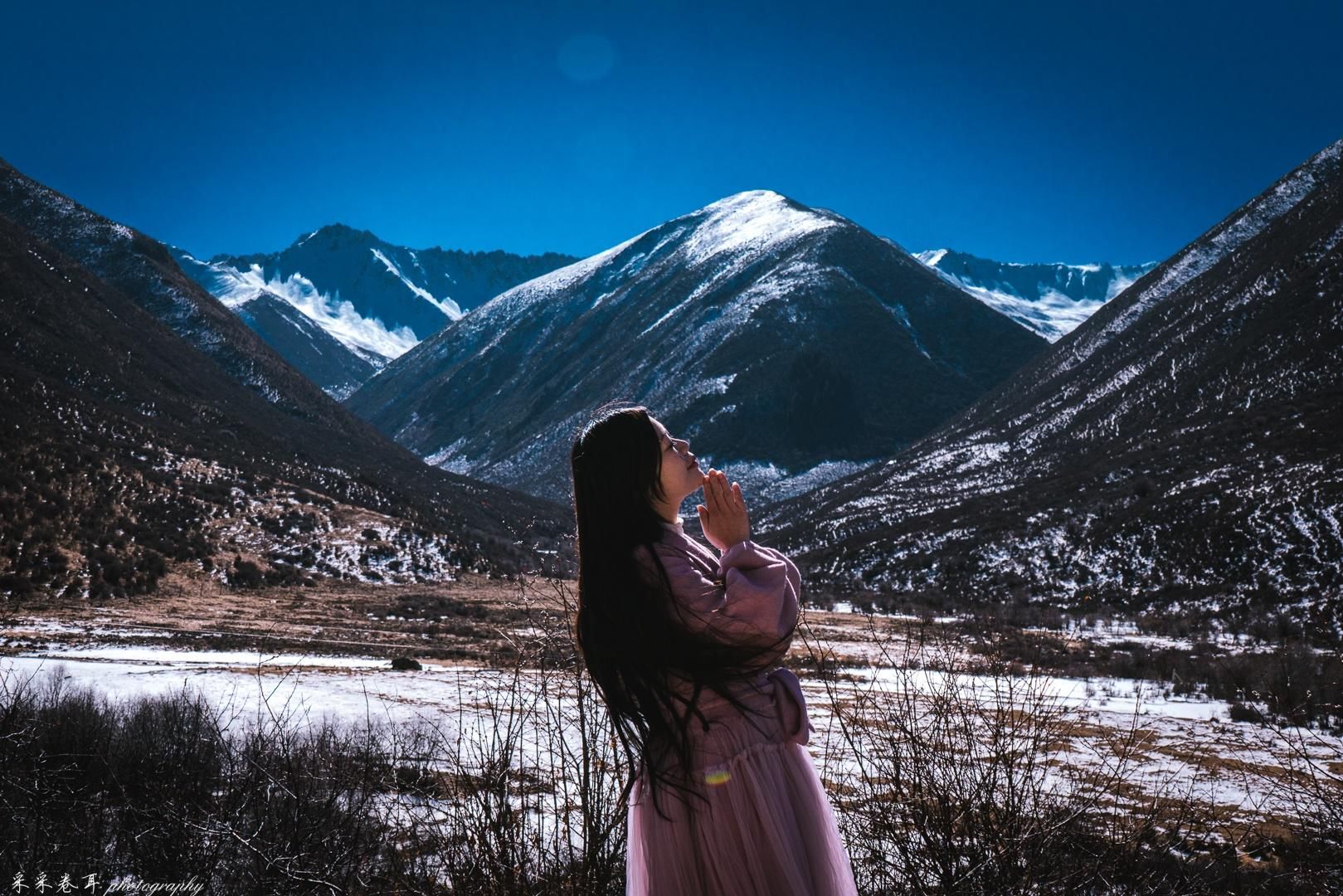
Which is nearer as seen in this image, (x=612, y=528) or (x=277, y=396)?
(x=612, y=528)

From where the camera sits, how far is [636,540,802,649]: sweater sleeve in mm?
2252

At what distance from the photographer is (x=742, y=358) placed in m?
112

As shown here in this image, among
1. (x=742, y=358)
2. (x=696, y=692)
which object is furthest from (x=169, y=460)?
(x=742, y=358)

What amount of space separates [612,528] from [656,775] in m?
0.72

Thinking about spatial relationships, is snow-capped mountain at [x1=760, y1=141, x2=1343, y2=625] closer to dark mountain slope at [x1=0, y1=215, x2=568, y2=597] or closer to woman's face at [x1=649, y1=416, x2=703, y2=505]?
woman's face at [x1=649, y1=416, x2=703, y2=505]

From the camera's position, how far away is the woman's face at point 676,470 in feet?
8.04

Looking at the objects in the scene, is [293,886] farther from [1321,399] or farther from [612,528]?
[1321,399]

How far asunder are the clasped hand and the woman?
16 millimetres

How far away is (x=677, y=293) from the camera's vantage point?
466 ft

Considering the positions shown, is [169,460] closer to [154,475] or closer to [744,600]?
[154,475]

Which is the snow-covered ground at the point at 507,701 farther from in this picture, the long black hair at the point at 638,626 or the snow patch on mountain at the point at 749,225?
the snow patch on mountain at the point at 749,225

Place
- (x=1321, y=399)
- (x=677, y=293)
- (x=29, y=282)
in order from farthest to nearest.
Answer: (x=677, y=293)
(x=29, y=282)
(x=1321, y=399)

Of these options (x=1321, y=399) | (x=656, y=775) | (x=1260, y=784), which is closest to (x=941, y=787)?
(x=656, y=775)

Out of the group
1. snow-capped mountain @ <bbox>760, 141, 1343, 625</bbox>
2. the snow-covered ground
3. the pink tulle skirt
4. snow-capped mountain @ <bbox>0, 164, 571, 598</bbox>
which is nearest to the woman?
the pink tulle skirt
